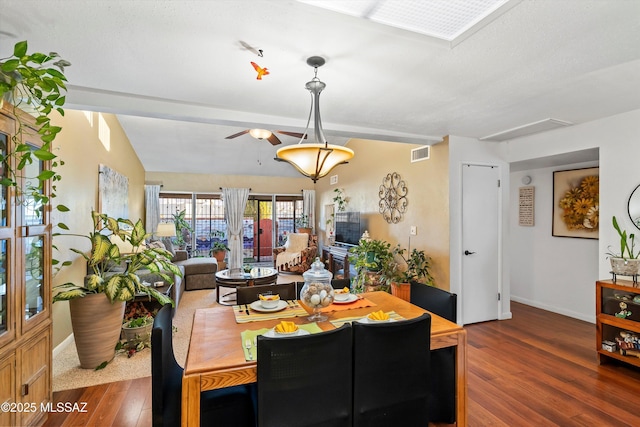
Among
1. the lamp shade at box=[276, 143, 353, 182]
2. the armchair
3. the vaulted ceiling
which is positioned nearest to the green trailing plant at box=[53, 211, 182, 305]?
the vaulted ceiling

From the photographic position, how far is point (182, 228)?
7.75 m

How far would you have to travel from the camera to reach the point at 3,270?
69.2 inches

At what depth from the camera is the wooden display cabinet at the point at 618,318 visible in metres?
2.67

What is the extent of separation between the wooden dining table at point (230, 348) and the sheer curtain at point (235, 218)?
5.82m

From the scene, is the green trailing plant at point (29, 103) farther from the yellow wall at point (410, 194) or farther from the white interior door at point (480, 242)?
the white interior door at point (480, 242)

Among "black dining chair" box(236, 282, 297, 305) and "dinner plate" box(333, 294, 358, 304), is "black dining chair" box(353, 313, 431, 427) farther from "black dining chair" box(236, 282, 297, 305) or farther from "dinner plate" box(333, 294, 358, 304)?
"black dining chair" box(236, 282, 297, 305)

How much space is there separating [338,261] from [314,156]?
4.67 m

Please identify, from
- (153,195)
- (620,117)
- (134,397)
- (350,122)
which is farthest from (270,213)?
(620,117)

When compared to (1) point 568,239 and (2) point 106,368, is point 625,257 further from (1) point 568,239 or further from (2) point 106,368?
(2) point 106,368

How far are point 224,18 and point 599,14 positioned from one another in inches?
72.6

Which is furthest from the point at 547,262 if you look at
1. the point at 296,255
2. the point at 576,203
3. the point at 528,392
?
the point at 296,255

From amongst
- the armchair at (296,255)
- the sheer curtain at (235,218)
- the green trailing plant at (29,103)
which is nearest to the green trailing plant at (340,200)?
the armchair at (296,255)

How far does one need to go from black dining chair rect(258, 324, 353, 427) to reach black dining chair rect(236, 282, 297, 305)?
116 cm

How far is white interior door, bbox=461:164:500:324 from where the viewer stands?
3969 mm
